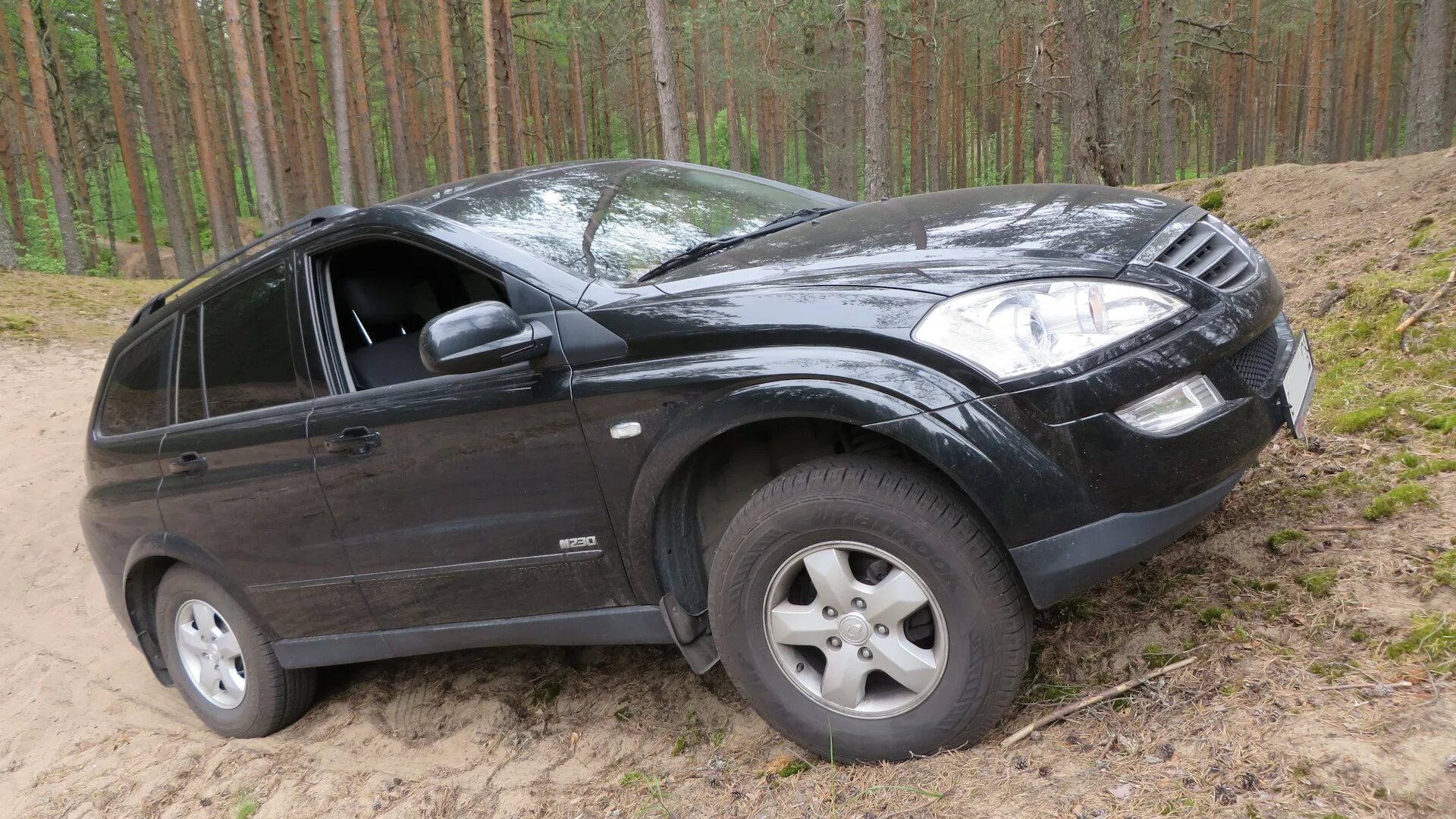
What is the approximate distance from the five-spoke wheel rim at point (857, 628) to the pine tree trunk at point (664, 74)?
1216cm

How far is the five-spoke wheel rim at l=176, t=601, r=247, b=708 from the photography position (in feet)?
12.7

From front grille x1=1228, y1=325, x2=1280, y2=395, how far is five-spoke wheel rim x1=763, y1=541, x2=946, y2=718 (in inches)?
38.3

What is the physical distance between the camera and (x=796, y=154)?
4012 cm

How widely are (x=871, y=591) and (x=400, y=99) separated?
67.4ft

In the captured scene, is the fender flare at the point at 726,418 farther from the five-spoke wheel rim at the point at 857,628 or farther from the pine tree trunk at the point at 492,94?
the pine tree trunk at the point at 492,94

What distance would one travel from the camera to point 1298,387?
2561mm

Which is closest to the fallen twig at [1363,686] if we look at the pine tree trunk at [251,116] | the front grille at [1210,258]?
the front grille at [1210,258]

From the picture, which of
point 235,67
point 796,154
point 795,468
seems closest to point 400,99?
point 235,67

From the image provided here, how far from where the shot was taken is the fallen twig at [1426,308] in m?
4.36

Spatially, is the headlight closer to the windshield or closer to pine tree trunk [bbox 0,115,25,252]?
the windshield

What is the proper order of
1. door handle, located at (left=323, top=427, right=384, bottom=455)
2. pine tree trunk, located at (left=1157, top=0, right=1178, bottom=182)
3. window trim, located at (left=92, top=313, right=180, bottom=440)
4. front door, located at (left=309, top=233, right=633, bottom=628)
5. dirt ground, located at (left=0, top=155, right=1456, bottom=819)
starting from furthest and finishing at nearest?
1. pine tree trunk, located at (left=1157, top=0, right=1178, bottom=182)
2. window trim, located at (left=92, top=313, right=180, bottom=440)
3. door handle, located at (left=323, top=427, right=384, bottom=455)
4. front door, located at (left=309, top=233, right=633, bottom=628)
5. dirt ground, located at (left=0, top=155, right=1456, bottom=819)

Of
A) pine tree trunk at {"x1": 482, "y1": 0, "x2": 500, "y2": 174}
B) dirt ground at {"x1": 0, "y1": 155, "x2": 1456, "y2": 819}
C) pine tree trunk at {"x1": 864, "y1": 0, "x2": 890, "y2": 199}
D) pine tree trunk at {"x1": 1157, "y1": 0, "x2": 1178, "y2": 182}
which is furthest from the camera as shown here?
pine tree trunk at {"x1": 482, "y1": 0, "x2": 500, "y2": 174}

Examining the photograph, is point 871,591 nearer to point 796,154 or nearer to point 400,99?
point 400,99

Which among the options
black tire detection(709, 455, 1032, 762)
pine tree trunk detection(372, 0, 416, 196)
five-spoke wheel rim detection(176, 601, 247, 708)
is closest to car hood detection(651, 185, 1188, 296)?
black tire detection(709, 455, 1032, 762)
